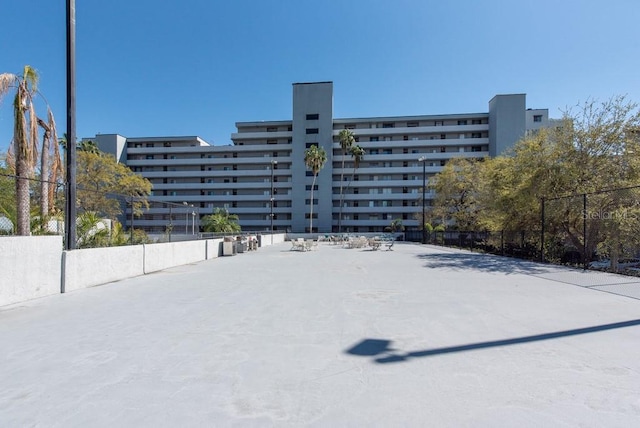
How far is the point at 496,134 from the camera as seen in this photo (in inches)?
2430

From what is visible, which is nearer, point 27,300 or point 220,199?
point 27,300

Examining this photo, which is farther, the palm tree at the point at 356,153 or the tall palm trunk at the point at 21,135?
the palm tree at the point at 356,153

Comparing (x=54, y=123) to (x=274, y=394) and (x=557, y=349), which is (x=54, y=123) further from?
(x=557, y=349)

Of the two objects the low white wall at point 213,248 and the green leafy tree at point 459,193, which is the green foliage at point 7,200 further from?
the green leafy tree at point 459,193

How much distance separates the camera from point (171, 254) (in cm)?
1523

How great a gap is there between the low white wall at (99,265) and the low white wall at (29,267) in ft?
0.95

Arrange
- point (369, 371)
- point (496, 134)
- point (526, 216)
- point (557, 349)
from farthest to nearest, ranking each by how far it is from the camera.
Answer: point (496, 134), point (526, 216), point (557, 349), point (369, 371)

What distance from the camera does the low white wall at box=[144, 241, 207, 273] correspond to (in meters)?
13.2

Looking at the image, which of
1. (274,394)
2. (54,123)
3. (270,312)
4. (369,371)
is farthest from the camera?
(54,123)

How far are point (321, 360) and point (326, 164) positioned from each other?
63.3m

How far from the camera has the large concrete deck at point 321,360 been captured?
10.2 ft

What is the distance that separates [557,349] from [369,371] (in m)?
2.77

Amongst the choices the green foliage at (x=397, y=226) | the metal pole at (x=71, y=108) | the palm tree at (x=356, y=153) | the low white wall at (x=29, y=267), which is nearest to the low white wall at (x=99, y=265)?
the low white wall at (x=29, y=267)

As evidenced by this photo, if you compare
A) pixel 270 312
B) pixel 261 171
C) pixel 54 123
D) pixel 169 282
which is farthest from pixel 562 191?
pixel 261 171
